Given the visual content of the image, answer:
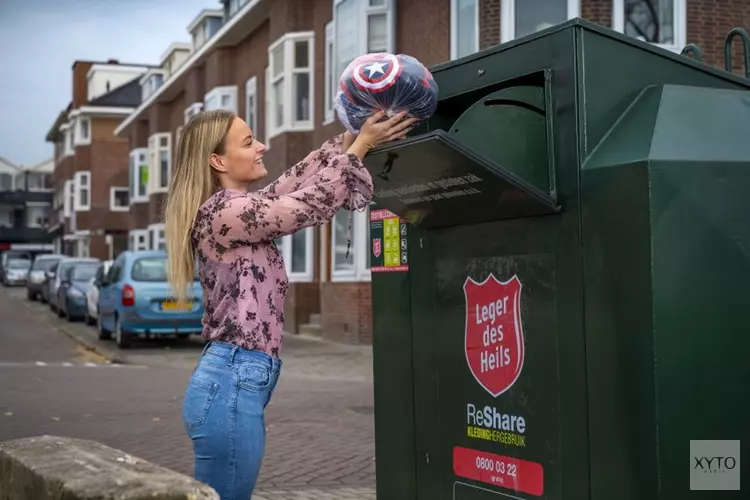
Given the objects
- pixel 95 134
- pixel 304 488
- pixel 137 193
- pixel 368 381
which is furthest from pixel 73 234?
pixel 304 488

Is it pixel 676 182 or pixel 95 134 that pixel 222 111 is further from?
pixel 95 134

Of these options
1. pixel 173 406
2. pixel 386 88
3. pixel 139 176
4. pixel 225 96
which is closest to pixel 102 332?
pixel 173 406

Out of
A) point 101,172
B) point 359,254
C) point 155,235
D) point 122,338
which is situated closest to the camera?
point 122,338

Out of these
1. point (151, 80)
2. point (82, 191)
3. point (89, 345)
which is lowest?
point (89, 345)

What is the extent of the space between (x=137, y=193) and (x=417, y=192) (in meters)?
43.3

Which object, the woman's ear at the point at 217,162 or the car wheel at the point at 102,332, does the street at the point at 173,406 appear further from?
the woman's ear at the point at 217,162

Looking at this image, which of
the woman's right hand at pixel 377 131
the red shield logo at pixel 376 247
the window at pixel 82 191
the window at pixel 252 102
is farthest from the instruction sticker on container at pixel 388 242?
the window at pixel 82 191

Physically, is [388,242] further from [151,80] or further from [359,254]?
[151,80]

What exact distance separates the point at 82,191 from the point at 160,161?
81.5 ft

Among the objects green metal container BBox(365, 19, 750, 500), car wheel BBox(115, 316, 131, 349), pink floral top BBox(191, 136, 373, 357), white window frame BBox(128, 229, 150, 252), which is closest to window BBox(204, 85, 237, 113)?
car wheel BBox(115, 316, 131, 349)

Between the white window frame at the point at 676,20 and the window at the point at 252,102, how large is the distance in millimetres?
13199

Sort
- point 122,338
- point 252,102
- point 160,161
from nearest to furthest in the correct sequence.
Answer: point 122,338 < point 252,102 < point 160,161

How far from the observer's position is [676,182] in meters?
3.43

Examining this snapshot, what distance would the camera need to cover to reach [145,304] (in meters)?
18.0
